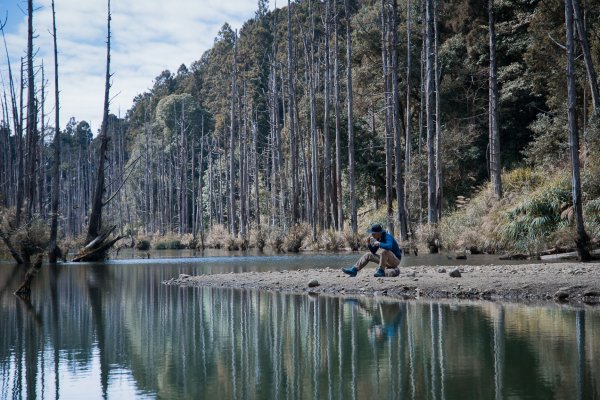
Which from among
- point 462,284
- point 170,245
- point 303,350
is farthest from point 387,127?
point 170,245

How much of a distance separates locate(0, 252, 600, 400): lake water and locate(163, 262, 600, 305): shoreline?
961 millimetres

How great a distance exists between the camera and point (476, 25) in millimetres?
40969

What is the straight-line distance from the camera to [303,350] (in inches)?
363

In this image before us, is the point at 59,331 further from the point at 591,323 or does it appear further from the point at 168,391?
the point at 591,323

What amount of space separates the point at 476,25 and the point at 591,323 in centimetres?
3324

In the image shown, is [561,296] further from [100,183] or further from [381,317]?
[100,183]

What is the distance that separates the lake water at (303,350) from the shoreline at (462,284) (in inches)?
37.8

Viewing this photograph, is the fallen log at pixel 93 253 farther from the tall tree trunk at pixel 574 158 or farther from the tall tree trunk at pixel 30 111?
the tall tree trunk at pixel 574 158

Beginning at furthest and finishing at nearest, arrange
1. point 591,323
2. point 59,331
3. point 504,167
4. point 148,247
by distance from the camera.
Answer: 1. point 148,247
2. point 504,167
3. point 59,331
4. point 591,323

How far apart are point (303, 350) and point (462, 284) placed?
6293 mm

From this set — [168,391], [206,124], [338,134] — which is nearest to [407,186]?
[338,134]

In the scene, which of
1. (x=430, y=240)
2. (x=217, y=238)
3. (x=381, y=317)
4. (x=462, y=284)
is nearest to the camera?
(x=381, y=317)

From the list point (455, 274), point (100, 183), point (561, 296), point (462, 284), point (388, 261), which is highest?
point (100, 183)

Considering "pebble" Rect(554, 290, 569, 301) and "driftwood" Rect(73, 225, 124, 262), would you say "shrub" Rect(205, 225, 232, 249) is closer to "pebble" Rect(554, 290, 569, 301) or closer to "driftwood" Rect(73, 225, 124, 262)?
"driftwood" Rect(73, 225, 124, 262)
